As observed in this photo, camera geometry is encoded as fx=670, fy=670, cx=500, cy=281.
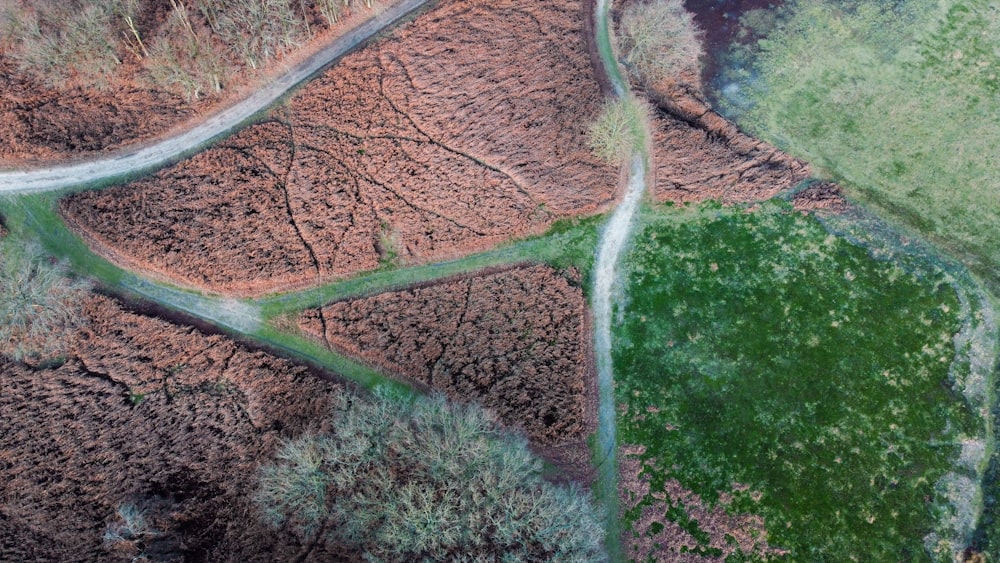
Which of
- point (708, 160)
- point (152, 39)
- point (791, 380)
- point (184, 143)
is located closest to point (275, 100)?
point (184, 143)

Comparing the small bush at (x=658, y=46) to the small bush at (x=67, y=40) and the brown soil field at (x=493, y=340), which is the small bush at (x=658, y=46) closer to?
the brown soil field at (x=493, y=340)

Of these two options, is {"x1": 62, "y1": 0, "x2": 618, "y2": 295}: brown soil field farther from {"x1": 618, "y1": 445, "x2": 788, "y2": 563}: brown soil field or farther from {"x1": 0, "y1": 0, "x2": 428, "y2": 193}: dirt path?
{"x1": 618, "y1": 445, "x2": 788, "y2": 563}: brown soil field

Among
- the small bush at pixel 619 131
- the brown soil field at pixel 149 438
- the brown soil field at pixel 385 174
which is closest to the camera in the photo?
the brown soil field at pixel 149 438

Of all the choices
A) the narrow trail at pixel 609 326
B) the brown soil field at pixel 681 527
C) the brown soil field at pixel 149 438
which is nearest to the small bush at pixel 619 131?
the narrow trail at pixel 609 326

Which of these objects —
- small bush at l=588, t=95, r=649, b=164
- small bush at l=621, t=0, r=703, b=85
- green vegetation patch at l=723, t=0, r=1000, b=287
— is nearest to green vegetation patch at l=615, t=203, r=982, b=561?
small bush at l=588, t=95, r=649, b=164

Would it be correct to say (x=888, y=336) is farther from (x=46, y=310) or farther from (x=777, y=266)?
(x=46, y=310)

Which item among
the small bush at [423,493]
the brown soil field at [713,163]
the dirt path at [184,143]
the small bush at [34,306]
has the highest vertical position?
the dirt path at [184,143]

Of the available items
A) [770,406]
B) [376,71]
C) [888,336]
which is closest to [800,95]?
[888,336]

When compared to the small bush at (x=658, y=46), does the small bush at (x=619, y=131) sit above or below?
below
